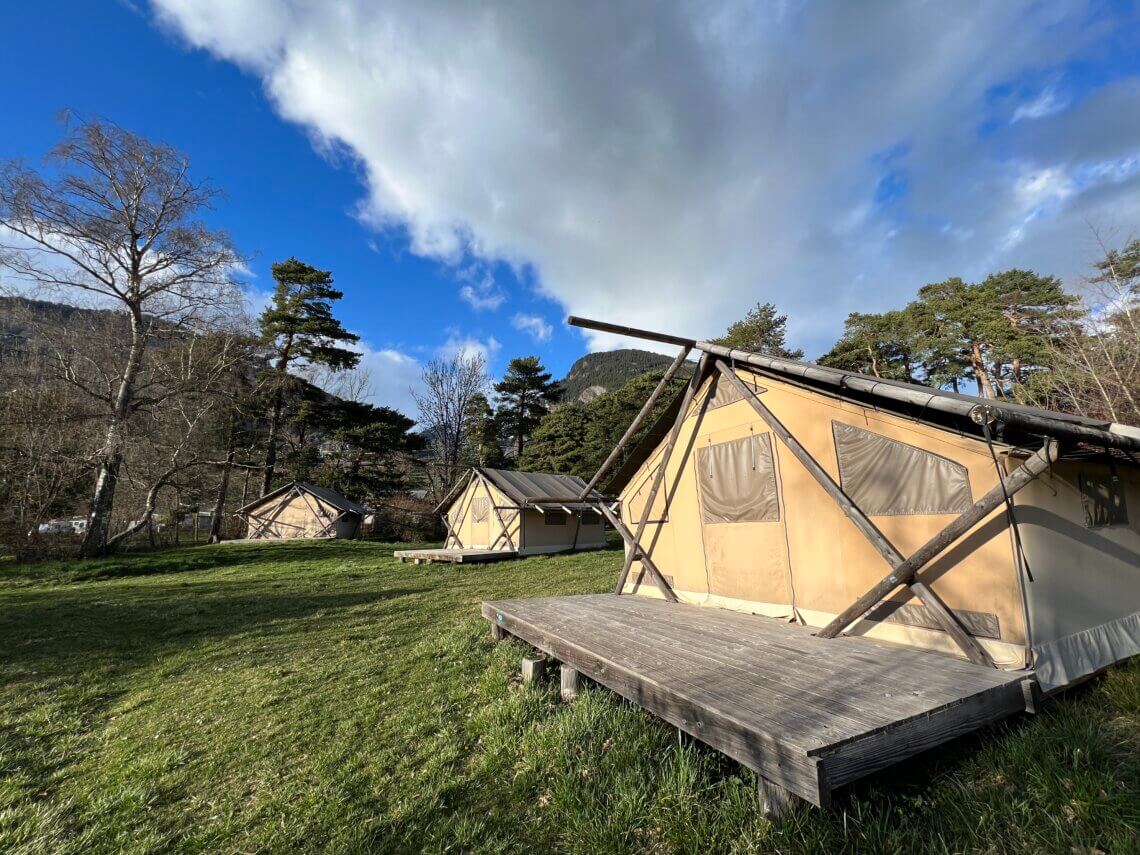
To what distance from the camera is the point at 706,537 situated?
20.8 feet

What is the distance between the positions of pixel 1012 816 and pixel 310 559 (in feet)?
66.1

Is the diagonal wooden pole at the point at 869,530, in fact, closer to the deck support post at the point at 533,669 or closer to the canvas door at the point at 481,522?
the deck support post at the point at 533,669

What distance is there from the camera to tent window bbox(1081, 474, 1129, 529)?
13.8ft

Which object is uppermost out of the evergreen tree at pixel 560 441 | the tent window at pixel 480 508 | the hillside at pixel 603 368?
the hillside at pixel 603 368

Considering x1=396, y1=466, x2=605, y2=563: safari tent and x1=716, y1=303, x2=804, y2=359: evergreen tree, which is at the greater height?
x1=716, y1=303, x2=804, y2=359: evergreen tree

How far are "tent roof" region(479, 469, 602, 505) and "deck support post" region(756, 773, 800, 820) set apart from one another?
50.3 feet

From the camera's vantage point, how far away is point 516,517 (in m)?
18.9

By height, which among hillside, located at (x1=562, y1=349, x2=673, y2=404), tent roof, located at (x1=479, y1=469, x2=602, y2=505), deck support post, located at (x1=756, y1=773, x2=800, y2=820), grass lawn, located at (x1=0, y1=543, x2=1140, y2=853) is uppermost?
hillside, located at (x1=562, y1=349, x2=673, y2=404)

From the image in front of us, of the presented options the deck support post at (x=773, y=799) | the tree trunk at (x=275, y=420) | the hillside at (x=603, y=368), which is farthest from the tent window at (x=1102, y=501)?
the hillside at (x=603, y=368)

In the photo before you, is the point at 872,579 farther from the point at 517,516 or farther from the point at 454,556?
the point at 517,516

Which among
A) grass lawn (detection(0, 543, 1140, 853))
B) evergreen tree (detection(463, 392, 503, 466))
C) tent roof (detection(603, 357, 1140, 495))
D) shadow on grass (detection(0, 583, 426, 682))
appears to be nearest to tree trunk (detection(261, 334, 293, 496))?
evergreen tree (detection(463, 392, 503, 466))

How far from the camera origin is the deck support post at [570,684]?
4.14 metres

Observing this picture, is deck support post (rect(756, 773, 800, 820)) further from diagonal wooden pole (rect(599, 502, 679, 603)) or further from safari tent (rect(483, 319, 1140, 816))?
diagonal wooden pole (rect(599, 502, 679, 603))

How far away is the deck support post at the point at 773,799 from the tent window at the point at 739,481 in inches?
131
